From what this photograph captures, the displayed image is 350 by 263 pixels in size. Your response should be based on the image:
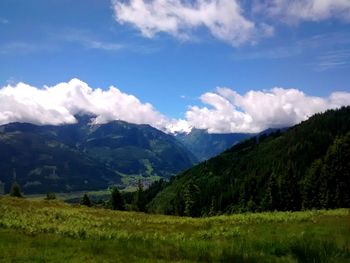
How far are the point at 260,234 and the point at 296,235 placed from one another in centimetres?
263

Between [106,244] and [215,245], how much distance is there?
5.49 meters

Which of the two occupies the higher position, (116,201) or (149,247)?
(149,247)

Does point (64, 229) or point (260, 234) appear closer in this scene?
point (64, 229)

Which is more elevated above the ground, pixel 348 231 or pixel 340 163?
pixel 340 163

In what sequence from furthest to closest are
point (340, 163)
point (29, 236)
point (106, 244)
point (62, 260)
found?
1. point (340, 163)
2. point (29, 236)
3. point (106, 244)
4. point (62, 260)

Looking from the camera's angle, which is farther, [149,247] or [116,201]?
[116,201]

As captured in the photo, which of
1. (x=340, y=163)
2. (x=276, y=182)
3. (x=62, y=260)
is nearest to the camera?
(x=62, y=260)

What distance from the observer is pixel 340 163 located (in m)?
85.3

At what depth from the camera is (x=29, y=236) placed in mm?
23656

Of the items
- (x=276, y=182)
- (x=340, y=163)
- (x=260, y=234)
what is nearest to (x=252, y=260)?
(x=260, y=234)

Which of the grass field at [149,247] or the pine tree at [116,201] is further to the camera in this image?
the pine tree at [116,201]

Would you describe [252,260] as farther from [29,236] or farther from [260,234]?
[29,236]

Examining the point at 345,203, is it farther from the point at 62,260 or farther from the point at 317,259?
the point at 62,260

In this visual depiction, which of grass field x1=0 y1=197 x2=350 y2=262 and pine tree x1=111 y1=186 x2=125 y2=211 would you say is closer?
grass field x1=0 y1=197 x2=350 y2=262
